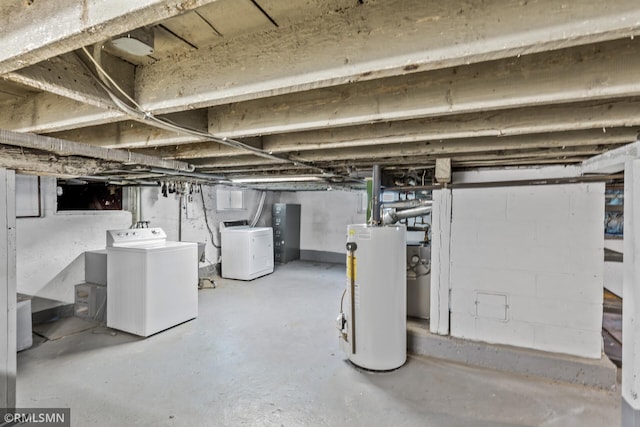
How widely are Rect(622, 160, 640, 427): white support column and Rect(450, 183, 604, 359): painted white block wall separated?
28.1 inches

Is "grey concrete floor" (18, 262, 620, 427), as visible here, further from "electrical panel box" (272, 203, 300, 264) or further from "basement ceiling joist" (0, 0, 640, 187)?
"electrical panel box" (272, 203, 300, 264)

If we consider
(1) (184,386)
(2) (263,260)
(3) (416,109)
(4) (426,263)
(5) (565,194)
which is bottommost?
(1) (184,386)

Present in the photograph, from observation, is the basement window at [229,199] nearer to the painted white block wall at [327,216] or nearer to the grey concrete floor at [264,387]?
the painted white block wall at [327,216]

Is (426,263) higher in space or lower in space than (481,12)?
lower

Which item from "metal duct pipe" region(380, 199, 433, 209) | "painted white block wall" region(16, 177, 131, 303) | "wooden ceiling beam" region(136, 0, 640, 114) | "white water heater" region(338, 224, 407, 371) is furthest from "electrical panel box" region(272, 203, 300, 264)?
"wooden ceiling beam" region(136, 0, 640, 114)

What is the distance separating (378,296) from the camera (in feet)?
8.70

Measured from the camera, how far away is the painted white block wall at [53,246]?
3467 millimetres

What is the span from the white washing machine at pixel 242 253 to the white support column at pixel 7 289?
3.62 metres

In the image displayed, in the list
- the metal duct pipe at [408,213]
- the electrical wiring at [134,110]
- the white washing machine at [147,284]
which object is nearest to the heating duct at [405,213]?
the metal duct pipe at [408,213]

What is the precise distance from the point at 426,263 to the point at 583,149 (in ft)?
5.38

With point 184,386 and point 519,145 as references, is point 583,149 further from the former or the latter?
point 184,386

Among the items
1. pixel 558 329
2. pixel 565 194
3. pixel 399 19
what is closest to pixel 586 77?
pixel 399 19

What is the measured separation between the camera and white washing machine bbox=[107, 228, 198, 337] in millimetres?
3277

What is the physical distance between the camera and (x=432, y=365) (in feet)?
9.10
